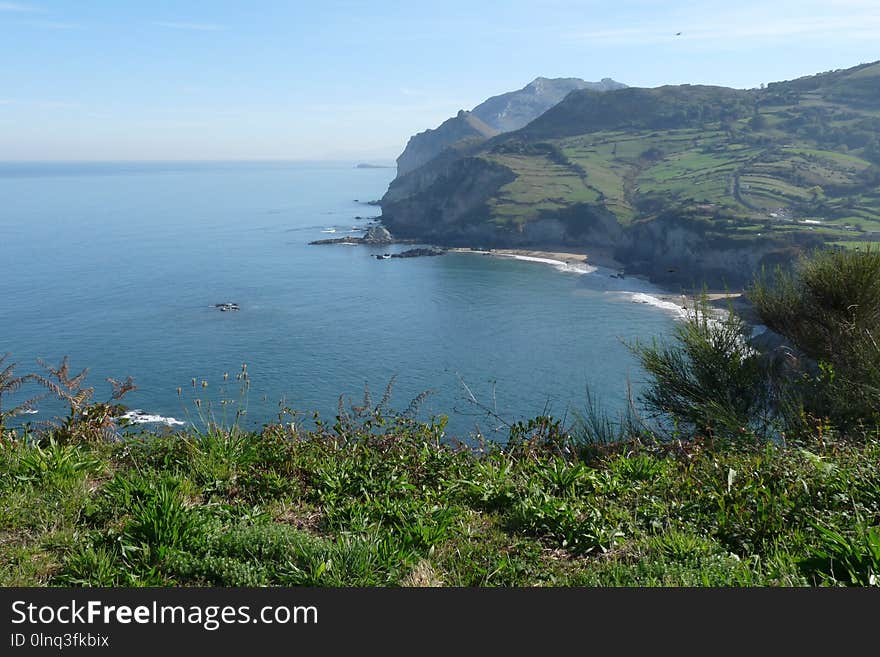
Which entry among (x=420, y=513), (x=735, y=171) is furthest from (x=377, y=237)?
(x=420, y=513)

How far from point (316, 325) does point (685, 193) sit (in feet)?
318

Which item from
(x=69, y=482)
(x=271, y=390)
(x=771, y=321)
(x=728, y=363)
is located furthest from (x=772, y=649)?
(x=271, y=390)

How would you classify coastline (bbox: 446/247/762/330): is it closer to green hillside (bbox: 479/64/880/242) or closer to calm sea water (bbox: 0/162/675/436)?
calm sea water (bbox: 0/162/675/436)

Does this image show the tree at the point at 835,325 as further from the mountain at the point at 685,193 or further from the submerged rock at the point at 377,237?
the submerged rock at the point at 377,237

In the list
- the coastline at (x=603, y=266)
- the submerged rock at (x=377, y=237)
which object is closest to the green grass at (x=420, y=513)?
the coastline at (x=603, y=266)

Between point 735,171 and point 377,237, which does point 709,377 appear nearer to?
point 377,237

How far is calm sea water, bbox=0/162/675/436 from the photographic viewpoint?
48.7m

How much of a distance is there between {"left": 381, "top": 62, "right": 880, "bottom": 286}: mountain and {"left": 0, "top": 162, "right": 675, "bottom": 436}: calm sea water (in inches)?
631

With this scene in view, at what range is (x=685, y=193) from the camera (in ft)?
436

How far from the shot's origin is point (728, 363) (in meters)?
13.1

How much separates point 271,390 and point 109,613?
45.4 metres

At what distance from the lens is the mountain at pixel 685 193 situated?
324 ft

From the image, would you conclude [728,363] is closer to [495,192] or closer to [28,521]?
[28,521]

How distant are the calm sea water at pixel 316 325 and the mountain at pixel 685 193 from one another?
52.6ft
